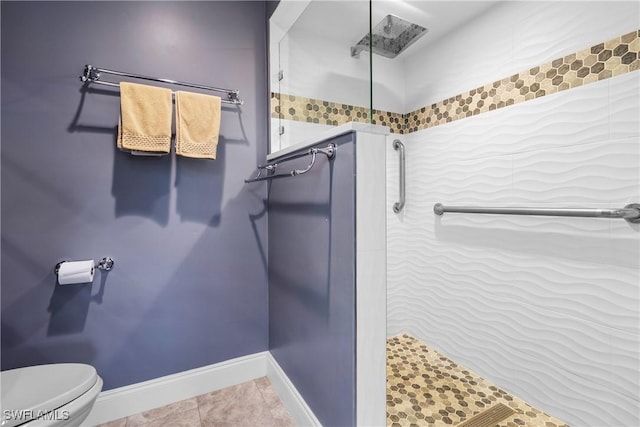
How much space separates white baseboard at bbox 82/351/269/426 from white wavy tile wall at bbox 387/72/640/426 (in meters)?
1.24

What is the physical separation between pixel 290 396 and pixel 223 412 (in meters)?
0.34

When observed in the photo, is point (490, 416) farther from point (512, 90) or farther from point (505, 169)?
point (512, 90)

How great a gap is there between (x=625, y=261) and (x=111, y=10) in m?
2.40

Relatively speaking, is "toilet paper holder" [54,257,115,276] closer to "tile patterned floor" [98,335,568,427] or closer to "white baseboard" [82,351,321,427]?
"white baseboard" [82,351,321,427]

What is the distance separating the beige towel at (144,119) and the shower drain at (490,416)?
190 centimetres

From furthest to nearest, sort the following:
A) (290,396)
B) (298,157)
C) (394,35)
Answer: (394,35)
(290,396)
(298,157)

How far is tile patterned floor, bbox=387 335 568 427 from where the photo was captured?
138 cm

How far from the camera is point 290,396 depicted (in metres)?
1.39

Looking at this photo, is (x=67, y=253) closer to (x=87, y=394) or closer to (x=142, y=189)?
(x=142, y=189)

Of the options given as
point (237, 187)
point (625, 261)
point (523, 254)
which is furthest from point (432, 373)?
point (237, 187)

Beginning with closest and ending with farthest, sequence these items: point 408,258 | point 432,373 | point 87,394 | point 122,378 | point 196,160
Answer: point 87,394, point 122,378, point 196,160, point 432,373, point 408,258

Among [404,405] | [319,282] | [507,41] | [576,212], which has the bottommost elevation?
[404,405]

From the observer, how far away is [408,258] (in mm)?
2170

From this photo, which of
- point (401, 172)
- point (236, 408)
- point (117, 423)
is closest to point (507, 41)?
point (401, 172)
